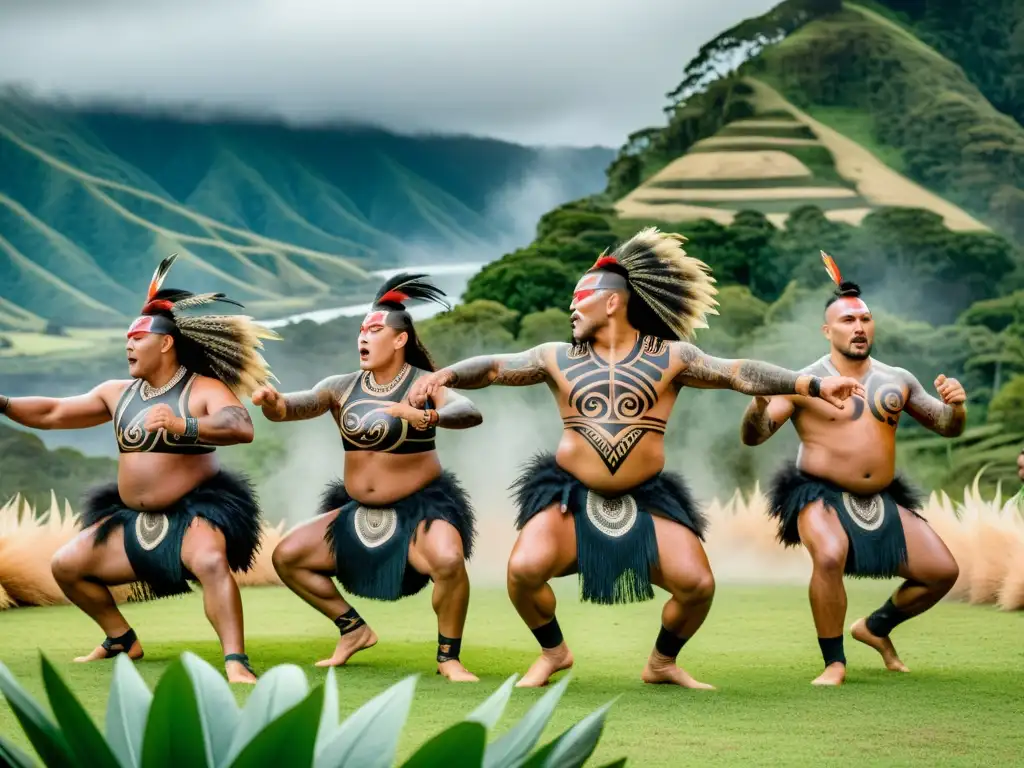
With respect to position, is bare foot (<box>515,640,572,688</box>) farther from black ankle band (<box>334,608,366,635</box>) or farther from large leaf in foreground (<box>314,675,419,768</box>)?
large leaf in foreground (<box>314,675,419,768</box>)

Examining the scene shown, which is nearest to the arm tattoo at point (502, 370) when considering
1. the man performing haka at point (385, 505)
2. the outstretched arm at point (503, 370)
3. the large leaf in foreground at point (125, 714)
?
the outstretched arm at point (503, 370)

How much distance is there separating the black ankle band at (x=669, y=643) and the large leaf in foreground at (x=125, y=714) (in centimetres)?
300

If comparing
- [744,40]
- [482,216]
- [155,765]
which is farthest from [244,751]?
[744,40]

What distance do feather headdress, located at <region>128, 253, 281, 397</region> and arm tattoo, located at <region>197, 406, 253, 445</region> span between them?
0.65 feet

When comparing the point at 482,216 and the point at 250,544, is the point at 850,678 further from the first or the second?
the point at 482,216

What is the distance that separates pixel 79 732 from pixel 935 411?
3.68 meters

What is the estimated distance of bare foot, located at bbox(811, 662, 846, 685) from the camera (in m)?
4.30

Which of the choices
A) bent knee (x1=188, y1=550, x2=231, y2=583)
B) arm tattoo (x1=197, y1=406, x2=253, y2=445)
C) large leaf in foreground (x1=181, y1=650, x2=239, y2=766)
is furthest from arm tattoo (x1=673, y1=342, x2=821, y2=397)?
large leaf in foreground (x1=181, y1=650, x2=239, y2=766)

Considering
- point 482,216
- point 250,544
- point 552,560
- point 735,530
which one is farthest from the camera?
point 482,216

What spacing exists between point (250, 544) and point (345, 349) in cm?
607

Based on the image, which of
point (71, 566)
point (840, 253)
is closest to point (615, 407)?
point (71, 566)

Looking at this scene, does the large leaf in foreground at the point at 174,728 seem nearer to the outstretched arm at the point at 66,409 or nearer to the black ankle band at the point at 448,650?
the black ankle band at the point at 448,650

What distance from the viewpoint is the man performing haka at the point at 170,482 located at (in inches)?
175

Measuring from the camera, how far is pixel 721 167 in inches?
457
